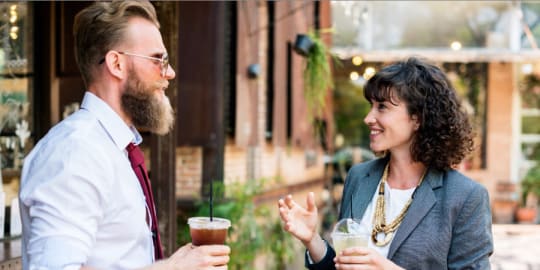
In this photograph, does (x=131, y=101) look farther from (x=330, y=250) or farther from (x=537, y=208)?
(x=537, y=208)

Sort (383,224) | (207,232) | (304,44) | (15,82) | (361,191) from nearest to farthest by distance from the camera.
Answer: (207,232)
(383,224)
(361,191)
(15,82)
(304,44)

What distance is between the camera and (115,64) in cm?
204

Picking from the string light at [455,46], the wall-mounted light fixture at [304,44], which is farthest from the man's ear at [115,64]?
the string light at [455,46]

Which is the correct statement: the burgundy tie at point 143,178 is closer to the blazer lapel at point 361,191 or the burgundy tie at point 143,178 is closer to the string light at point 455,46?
the blazer lapel at point 361,191

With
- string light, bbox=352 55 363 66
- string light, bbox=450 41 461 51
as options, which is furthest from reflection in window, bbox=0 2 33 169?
string light, bbox=450 41 461 51

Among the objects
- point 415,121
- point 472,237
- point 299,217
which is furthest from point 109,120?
point 472,237

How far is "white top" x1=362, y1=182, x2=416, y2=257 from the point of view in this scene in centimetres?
249

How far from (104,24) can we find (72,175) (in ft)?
1.61

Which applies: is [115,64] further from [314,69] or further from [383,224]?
[314,69]

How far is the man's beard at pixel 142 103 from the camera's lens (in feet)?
6.81

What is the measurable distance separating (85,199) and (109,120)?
32 cm

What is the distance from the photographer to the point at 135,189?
2.01 meters

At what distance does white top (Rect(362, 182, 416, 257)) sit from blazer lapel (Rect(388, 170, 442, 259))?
62 mm

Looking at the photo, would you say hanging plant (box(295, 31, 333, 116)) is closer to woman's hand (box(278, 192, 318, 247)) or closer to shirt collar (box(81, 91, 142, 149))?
woman's hand (box(278, 192, 318, 247))
